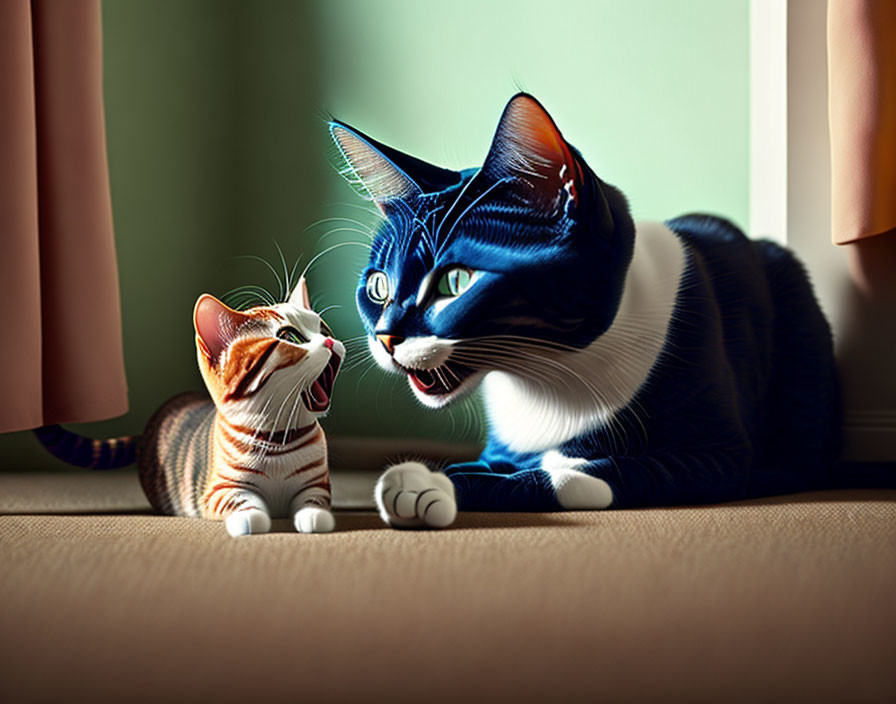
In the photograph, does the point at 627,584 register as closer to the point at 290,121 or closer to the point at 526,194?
the point at 526,194

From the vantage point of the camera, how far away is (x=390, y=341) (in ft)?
2.81

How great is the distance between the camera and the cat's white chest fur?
91cm

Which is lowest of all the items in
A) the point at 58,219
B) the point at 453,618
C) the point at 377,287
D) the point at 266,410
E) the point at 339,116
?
the point at 453,618

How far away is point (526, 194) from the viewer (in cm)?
85

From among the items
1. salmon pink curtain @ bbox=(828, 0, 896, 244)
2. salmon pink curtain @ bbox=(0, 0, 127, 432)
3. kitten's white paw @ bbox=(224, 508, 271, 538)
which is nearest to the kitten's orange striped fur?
kitten's white paw @ bbox=(224, 508, 271, 538)

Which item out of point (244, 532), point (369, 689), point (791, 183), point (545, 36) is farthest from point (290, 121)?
point (369, 689)

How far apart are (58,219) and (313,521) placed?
0.75 m

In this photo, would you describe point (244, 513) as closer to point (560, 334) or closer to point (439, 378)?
point (439, 378)

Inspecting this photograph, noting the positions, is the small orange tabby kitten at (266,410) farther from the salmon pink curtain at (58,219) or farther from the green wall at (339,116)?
the green wall at (339,116)

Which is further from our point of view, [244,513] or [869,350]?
[869,350]

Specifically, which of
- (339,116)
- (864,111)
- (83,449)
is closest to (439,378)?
(83,449)

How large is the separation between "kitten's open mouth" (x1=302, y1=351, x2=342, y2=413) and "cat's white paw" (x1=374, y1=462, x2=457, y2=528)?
3.9 inches

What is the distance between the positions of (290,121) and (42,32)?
0.60m

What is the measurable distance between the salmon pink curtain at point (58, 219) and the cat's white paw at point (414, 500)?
0.60 metres
